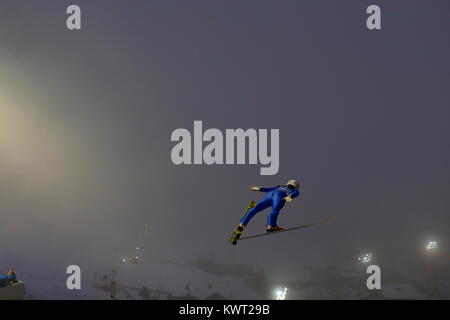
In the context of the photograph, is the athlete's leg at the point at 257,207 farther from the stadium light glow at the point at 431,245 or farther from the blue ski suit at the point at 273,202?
the stadium light glow at the point at 431,245

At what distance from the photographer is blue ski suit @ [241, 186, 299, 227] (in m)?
10.6

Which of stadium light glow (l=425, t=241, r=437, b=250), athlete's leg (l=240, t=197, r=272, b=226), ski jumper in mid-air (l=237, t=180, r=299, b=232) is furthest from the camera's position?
stadium light glow (l=425, t=241, r=437, b=250)

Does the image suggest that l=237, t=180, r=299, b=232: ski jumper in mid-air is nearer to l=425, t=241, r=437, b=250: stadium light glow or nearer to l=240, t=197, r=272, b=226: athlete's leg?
l=240, t=197, r=272, b=226: athlete's leg

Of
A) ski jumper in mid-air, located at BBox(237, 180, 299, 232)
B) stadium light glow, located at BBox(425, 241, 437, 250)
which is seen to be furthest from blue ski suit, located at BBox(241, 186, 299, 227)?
stadium light glow, located at BBox(425, 241, 437, 250)

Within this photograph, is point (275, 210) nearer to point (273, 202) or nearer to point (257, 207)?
point (273, 202)

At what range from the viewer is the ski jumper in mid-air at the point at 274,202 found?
10.6 meters

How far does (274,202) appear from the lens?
10766mm

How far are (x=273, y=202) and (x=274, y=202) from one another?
5 centimetres

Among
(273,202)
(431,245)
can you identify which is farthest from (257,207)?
(431,245)

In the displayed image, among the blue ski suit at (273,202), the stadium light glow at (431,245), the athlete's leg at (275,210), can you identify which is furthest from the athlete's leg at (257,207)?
the stadium light glow at (431,245)
